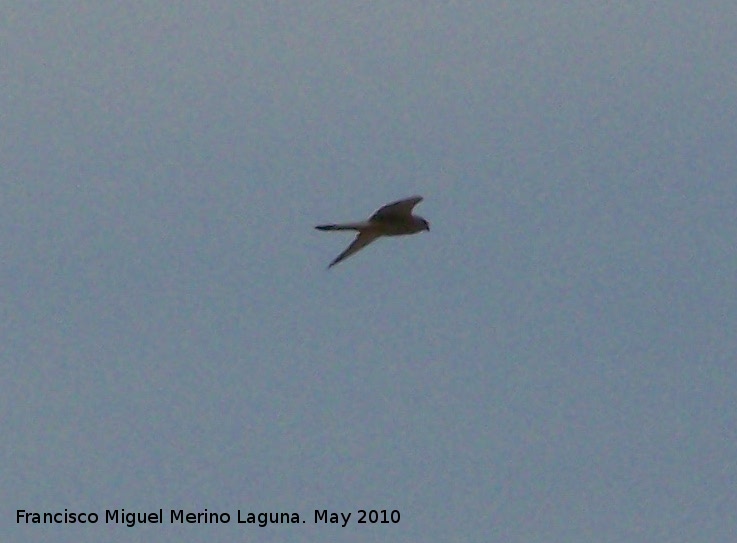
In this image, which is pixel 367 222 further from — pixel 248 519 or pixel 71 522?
pixel 71 522

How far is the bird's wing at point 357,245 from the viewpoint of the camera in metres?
27.2

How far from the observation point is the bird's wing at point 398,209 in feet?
84.6

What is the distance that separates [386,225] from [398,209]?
2.17ft

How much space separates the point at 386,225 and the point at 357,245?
93 cm

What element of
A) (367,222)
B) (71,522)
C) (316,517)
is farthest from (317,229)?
(71,522)

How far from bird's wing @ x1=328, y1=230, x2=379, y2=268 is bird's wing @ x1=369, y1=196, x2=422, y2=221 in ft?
2.82

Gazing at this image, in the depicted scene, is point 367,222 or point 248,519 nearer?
point 248,519

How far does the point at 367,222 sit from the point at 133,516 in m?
6.76

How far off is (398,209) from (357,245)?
5.15 feet

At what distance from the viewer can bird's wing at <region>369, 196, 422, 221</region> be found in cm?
2580

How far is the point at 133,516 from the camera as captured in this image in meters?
25.2

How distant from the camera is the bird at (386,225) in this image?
26.0 metres

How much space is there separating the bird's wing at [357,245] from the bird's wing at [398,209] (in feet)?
2.82

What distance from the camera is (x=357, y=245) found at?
2739 cm
